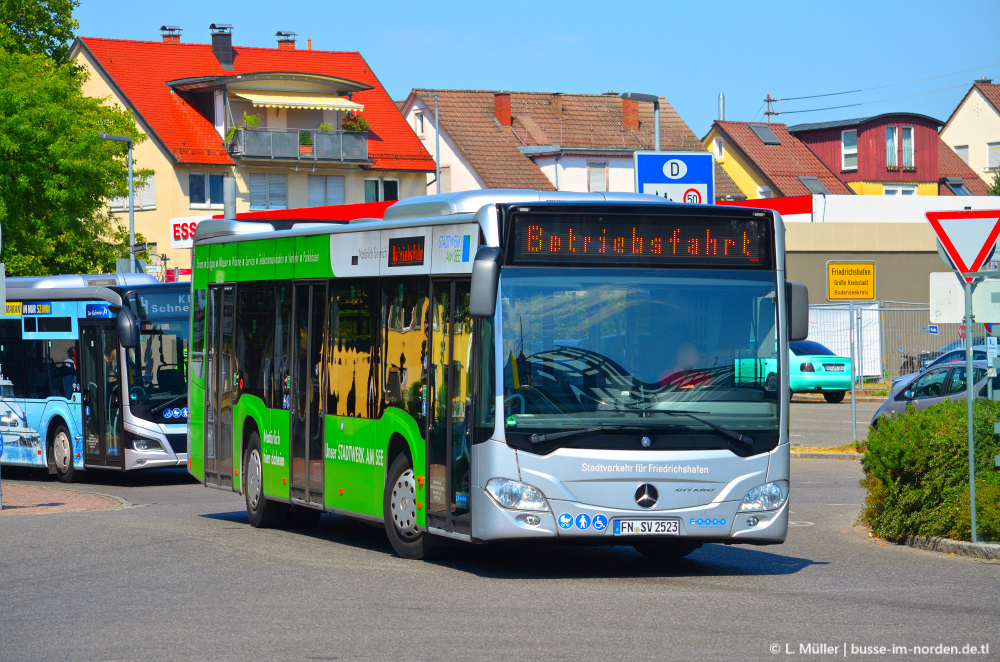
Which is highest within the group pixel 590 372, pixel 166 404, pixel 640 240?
pixel 640 240

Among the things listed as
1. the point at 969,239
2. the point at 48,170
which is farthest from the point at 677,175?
the point at 48,170

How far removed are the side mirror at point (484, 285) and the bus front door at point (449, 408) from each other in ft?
2.06

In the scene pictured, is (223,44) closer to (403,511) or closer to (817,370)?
(817,370)

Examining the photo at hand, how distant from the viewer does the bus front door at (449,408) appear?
11125 mm

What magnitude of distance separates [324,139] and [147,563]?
55.6 metres

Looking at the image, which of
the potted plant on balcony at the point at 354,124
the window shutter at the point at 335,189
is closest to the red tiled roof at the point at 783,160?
the potted plant on balcony at the point at 354,124

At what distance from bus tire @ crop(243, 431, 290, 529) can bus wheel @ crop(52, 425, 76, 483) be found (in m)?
8.62

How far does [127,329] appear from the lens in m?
21.4

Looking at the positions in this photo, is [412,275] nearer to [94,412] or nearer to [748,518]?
[748,518]

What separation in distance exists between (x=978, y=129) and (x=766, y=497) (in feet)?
281

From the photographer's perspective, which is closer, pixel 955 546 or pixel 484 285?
pixel 484 285

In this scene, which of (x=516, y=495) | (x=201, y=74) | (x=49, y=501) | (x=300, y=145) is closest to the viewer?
(x=516, y=495)

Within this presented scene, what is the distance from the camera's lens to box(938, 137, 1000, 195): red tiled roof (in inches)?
3206

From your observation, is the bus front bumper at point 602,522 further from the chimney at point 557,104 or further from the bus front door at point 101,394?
the chimney at point 557,104
